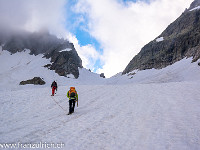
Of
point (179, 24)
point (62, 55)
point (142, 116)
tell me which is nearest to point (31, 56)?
point (62, 55)

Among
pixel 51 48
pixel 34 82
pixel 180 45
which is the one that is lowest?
pixel 34 82

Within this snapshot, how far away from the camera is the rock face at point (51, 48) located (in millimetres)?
78750

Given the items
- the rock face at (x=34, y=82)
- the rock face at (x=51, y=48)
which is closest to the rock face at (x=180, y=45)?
the rock face at (x=51, y=48)

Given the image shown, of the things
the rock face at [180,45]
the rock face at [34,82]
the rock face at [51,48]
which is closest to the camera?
the rock face at [180,45]

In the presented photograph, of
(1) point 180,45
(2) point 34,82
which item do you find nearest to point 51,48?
(2) point 34,82

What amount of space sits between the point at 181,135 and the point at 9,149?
5.77 m

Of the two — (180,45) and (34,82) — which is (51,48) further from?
(180,45)

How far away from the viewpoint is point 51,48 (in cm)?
9331

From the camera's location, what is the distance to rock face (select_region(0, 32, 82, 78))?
7875 centimetres

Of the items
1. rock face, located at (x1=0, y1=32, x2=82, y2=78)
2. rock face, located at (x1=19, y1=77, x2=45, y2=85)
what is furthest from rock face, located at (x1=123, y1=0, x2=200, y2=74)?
rock face, located at (x1=19, y1=77, x2=45, y2=85)

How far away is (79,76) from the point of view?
266 feet

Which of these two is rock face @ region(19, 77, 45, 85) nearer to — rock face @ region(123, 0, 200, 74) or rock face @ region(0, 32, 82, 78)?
rock face @ region(0, 32, 82, 78)

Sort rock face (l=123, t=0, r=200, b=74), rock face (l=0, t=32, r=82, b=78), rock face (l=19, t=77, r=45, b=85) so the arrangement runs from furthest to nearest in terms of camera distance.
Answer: rock face (l=0, t=32, r=82, b=78) → rock face (l=19, t=77, r=45, b=85) → rock face (l=123, t=0, r=200, b=74)

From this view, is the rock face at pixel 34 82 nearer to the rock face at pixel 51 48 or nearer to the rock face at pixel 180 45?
the rock face at pixel 51 48
